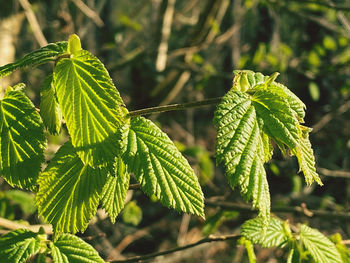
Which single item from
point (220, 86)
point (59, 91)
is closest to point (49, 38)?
point (220, 86)

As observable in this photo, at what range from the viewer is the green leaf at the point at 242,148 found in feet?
2.40

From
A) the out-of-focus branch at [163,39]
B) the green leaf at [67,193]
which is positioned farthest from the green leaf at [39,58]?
the out-of-focus branch at [163,39]

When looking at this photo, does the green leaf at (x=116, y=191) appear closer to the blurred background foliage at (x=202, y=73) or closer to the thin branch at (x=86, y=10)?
the blurred background foliage at (x=202, y=73)

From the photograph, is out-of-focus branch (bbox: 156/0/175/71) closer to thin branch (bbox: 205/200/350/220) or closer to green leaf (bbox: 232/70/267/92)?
thin branch (bbox: 205/200/350/220)

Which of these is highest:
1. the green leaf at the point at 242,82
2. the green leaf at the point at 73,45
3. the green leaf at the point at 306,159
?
the green leaf at the point at 73,45

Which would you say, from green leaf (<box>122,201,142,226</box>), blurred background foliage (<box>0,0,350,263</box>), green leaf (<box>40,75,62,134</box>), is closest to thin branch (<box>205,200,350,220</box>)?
blurred background foliage (<box>0,0,350,263</box>)

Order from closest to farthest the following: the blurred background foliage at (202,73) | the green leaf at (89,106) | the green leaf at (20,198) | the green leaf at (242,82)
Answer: the green leaf at (89,106), the green leaf at (242,82), the green leaf at (20,198), the blurred background foliage at (202,73)

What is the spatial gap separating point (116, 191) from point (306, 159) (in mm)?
430

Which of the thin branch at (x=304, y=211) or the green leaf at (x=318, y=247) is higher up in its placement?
the thin branch at (x=304, y=211)

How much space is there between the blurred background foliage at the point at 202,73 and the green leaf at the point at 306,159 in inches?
37.3

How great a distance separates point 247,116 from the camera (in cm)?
78

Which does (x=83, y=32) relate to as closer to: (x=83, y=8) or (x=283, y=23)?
(x=83, y=8)

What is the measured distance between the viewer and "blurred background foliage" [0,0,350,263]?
2.67m

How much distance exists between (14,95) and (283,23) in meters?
4.69
